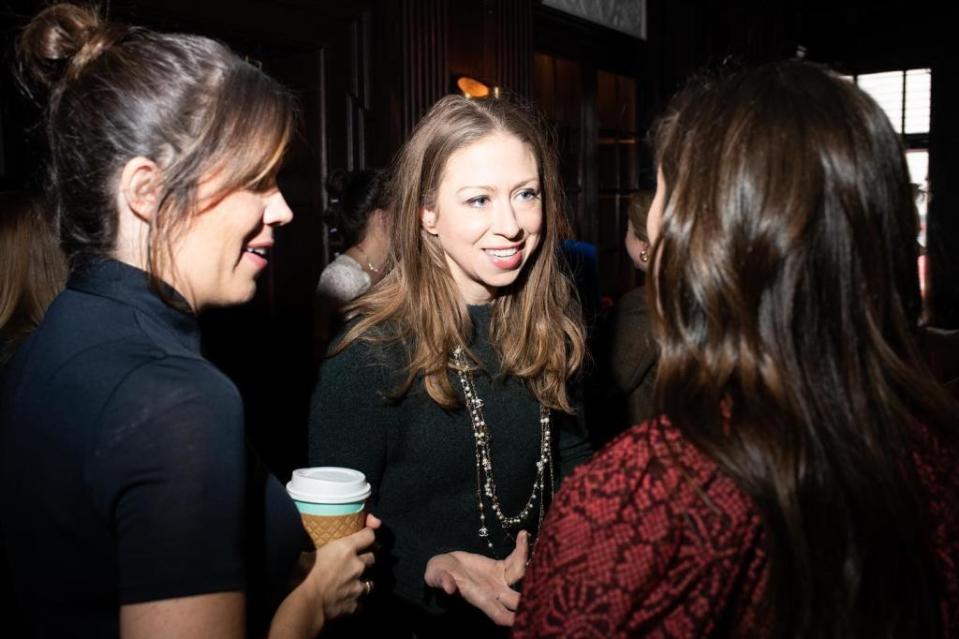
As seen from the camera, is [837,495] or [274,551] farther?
[274,551]

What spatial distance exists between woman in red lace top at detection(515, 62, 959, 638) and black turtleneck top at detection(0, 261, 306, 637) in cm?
37

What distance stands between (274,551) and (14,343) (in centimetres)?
130

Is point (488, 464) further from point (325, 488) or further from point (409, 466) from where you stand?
point (325, 488)

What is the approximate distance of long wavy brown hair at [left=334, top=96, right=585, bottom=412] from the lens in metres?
1.72

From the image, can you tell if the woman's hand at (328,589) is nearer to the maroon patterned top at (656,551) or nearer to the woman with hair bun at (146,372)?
the woman with hair bun at (146,372)

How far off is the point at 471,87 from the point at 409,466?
3.01 metres

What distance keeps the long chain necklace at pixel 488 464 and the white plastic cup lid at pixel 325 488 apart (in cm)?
43

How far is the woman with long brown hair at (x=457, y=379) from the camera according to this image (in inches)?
64.4

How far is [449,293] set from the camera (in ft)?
5.88

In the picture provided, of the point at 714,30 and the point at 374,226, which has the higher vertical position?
the point at 714,30

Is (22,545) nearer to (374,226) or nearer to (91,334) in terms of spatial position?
(91,334)

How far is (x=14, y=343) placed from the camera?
2.03m

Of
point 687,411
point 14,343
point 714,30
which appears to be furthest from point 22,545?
point 714,30

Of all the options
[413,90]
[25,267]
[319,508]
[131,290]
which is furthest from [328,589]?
[413,90]
